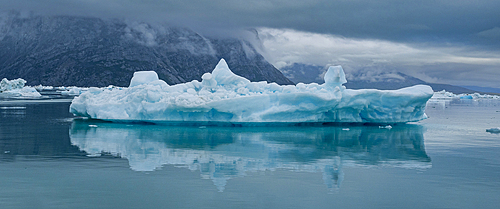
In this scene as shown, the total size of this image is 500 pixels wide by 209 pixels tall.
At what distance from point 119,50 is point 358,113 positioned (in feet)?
518

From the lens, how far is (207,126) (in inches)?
864

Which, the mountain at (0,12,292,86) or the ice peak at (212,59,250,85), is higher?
the mountain at (0,12,292,86)

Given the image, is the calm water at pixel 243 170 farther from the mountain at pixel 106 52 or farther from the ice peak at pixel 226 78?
the mountain at pixel 106 52

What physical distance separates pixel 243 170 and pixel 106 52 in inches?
6531

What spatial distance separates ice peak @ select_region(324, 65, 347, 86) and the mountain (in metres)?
139

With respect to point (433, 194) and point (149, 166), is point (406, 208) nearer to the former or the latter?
point (433, 194)

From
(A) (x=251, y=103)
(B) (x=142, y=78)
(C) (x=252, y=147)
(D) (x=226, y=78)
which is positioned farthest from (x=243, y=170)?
(B) (x=142, y=78)

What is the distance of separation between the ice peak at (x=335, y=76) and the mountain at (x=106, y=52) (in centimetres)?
13929

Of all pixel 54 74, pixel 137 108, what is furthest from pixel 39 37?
pixel 137 108

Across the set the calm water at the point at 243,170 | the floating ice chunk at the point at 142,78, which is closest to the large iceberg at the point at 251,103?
the floating ice chunk at the point at 142,78

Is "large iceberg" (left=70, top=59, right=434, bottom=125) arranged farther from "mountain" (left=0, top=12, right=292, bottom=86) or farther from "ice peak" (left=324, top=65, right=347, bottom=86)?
"mountain" (left=0, top=12, right=292, bottom=86)

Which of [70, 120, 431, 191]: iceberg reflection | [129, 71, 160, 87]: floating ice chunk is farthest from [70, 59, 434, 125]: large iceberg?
[70, 120, 431, 191]: iceberg reflection

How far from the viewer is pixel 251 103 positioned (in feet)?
66.5

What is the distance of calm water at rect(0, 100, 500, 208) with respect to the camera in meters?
8.46
